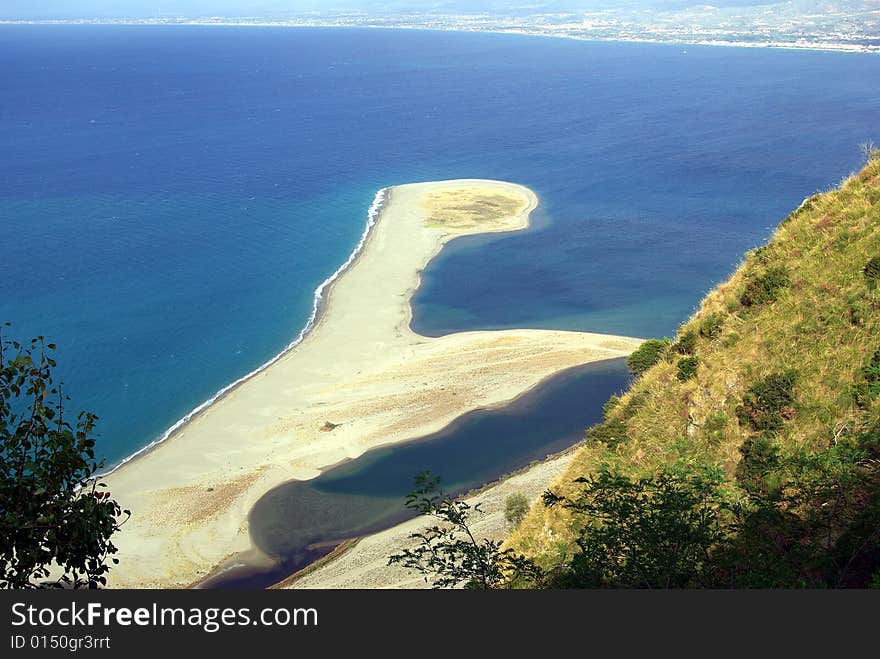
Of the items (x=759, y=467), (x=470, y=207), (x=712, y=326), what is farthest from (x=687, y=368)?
(x=470, y=207)

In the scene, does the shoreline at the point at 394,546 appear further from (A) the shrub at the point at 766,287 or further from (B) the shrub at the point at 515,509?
(A) the shrub at the point at 766,287

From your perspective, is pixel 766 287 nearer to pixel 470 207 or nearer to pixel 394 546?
pixel 394 546

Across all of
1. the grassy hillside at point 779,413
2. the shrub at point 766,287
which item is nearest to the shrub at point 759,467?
the grassy hillside at point 779,413

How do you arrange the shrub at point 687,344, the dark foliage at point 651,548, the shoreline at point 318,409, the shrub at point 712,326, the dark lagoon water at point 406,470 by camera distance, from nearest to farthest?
the dark foliage at point 651,548 → the shrub at point 712,326 → the shrub at point 687,344 → the dark lagoon water at point 406,470 → the shoreline at point 318,409

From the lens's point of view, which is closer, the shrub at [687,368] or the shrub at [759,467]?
the shrub at [759,467]

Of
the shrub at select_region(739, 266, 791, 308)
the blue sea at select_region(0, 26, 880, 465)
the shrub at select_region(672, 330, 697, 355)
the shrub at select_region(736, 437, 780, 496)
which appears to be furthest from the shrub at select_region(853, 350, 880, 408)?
the blue sea at select_region(0, 26, 880, 465)

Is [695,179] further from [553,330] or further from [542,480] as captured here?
[542,480]
